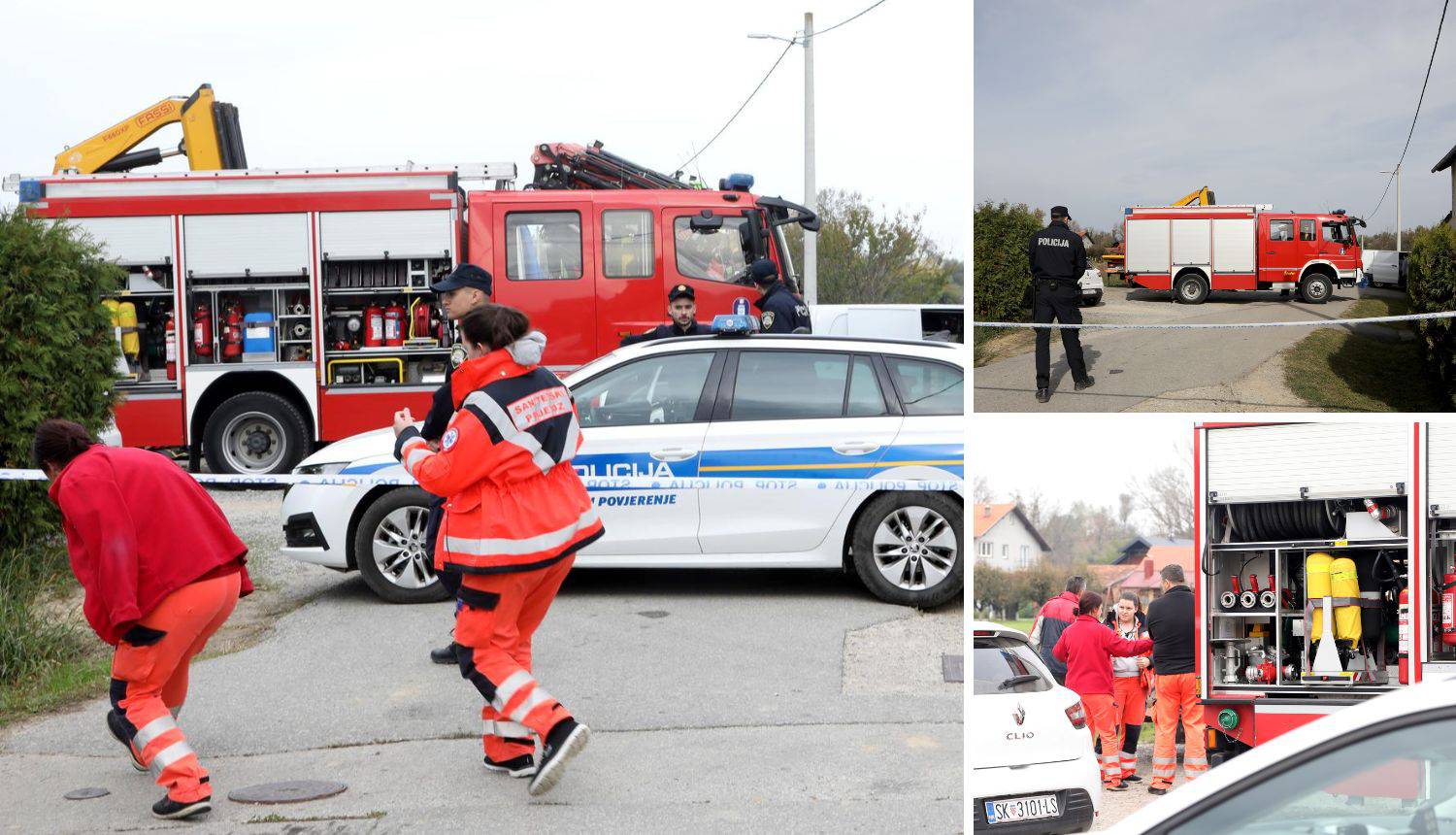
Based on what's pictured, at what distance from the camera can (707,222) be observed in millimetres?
11227

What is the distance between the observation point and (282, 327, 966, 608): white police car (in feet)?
24.0

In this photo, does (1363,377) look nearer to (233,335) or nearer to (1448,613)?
(1448,613)

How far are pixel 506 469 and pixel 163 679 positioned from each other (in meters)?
1.46

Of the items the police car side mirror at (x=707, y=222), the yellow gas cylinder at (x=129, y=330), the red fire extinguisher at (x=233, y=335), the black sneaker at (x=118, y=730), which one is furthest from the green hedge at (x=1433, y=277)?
the yellow gas cylinder at (x=129, y=330)

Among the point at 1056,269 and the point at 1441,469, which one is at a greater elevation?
the point at 1056,269

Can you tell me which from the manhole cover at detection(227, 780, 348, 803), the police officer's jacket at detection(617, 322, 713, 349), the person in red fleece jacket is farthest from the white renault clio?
the police officer's jacket at detection(617, 322, 713, 349)

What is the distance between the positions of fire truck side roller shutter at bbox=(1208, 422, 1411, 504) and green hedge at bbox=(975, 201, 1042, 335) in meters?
3.25


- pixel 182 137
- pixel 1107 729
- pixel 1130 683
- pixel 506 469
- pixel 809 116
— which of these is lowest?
pixel 1107 729

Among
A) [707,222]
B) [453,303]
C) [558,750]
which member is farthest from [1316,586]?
[707,222]

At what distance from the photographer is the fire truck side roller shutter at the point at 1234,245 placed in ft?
70.2

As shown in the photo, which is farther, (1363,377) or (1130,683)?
(1130,683)

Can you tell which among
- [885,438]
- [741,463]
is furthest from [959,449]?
[741,463]

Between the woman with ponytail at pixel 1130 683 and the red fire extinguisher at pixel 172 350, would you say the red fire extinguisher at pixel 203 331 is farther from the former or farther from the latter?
the woman with ponytail at pixel 1130 683

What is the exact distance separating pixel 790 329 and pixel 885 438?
2446mm
